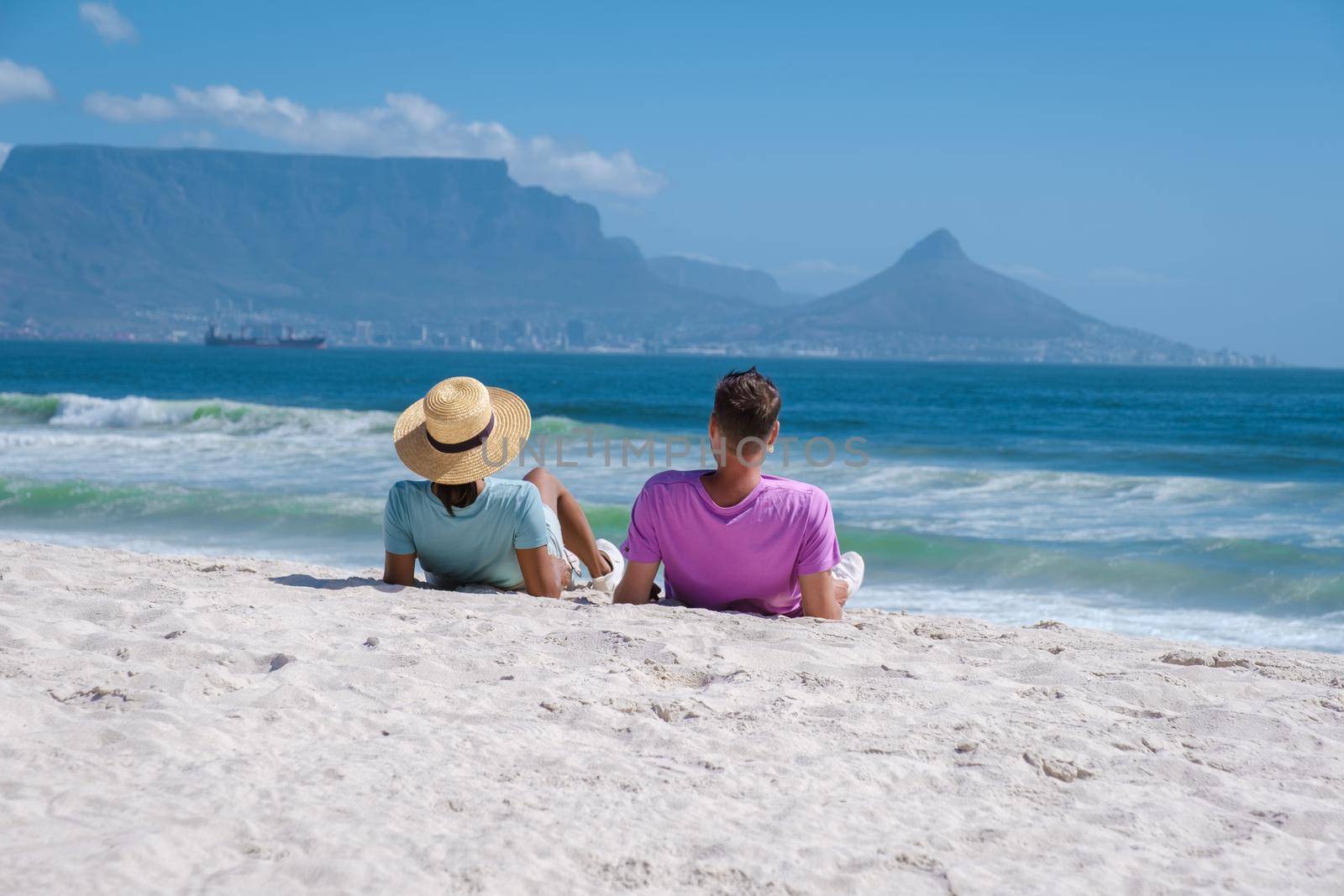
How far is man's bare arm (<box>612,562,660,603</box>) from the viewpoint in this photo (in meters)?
4.50

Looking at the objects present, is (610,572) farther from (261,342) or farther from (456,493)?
(261,342)

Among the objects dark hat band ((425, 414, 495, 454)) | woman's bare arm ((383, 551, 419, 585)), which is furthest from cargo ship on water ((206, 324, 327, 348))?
dark hat band ((425, 414, 495, 454))

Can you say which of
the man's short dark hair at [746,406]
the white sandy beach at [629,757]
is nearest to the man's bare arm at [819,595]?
the white sandy beach at [629,757]

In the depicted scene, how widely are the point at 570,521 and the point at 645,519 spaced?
969mm

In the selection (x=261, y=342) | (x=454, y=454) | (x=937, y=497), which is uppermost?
(x=261, y=342)

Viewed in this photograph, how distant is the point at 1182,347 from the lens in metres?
175

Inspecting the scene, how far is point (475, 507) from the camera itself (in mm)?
4680

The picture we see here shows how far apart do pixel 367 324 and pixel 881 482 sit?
181694mm

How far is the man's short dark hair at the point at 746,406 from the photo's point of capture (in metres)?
3.84

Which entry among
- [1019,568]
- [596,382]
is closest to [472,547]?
[1019,568]

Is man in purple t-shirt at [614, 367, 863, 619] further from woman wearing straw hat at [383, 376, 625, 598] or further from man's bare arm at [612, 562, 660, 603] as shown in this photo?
woman wearing straw hat at [383, 376, 625, 598]

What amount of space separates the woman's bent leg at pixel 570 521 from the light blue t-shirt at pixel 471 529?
0.24m

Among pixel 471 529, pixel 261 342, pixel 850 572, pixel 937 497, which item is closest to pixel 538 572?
pixel 471 529

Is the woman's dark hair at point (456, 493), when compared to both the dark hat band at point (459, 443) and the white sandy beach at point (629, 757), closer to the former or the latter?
the dark hat band at point (459, 443)
